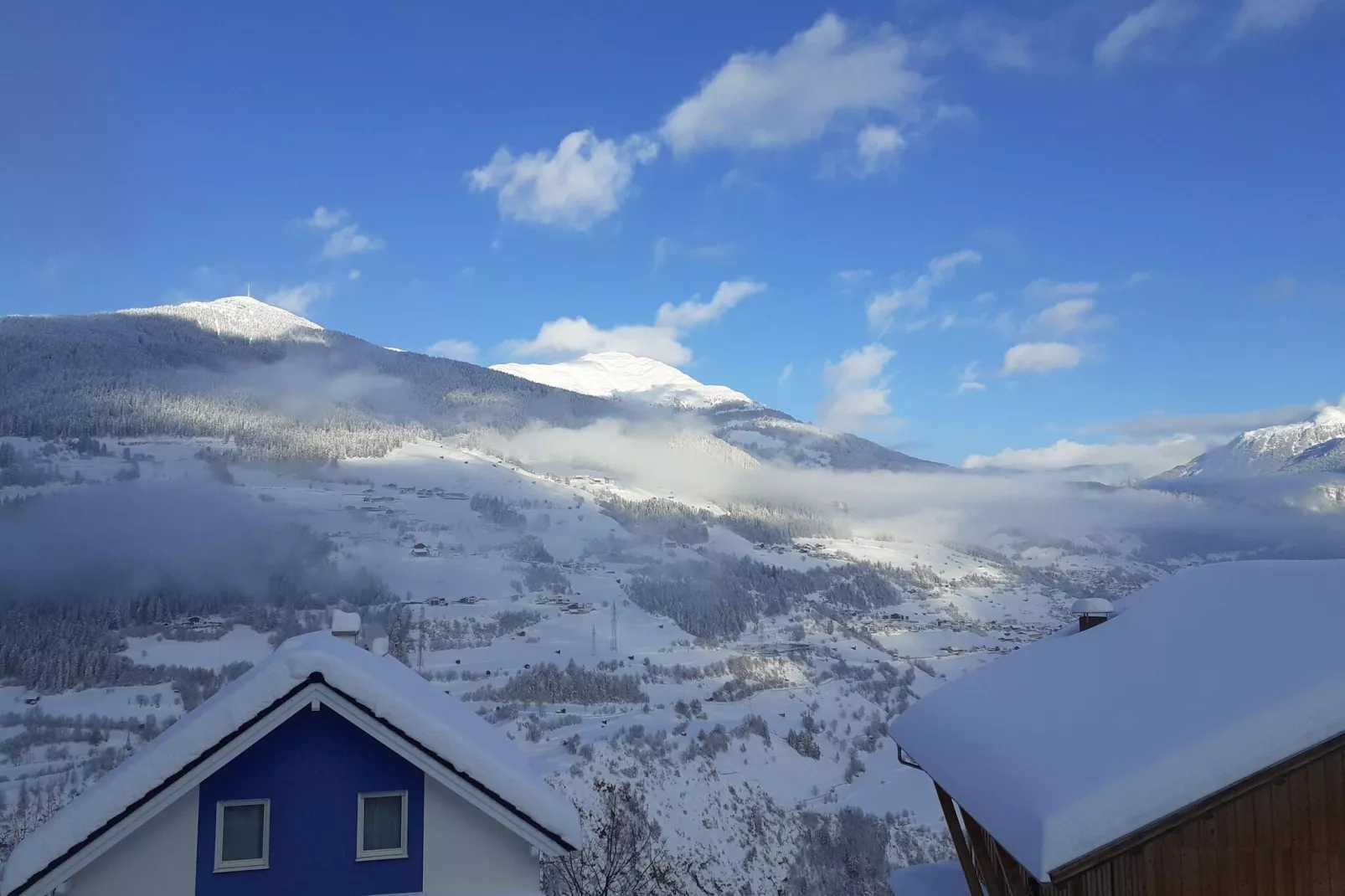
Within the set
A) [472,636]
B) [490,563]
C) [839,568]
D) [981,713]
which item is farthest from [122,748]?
[839,568]

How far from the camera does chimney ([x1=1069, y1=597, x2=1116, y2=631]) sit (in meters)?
10.2

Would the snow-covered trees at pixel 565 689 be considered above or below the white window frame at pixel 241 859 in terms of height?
below

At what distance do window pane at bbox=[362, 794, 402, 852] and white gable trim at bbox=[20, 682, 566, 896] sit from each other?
560 mm

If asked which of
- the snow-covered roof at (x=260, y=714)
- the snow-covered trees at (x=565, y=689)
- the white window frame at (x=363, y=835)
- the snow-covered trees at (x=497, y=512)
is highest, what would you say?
the snow-covered trees at (x=497, y=512)

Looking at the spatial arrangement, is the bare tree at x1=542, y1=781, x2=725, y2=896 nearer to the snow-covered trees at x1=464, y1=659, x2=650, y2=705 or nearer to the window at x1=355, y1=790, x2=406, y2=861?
the window at x1=355, y1=790, x2=406, y2=861

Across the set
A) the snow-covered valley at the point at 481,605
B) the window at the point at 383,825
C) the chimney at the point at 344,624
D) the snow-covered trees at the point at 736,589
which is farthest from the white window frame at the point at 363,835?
the snow-covered trees at the point at 736,589

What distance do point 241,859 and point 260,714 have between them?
158 centimetres

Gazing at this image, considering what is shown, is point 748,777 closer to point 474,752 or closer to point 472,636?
point 474,752

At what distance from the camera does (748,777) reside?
44.0 meters

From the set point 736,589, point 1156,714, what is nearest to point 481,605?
point 736,589

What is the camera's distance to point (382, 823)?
27.6ft

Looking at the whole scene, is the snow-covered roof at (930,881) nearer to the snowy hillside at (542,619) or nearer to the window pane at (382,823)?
the window pane at (382,823)

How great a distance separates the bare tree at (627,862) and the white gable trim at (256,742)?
1346cm

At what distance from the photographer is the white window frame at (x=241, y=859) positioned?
26.2 ft
